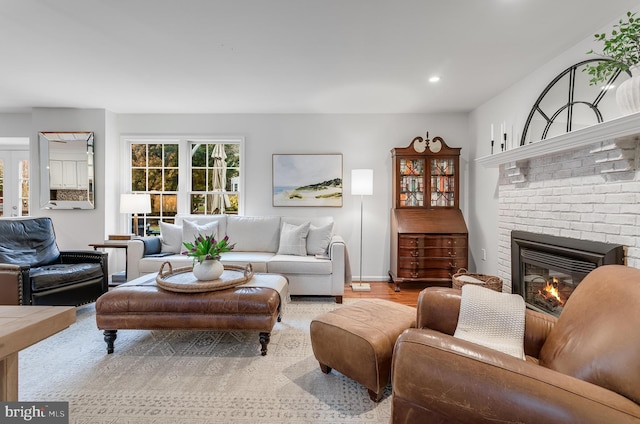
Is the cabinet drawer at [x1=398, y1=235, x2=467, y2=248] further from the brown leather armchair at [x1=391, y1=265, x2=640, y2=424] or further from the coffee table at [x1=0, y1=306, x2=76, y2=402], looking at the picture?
the coffee table at [x1=0, y1=306, x2=76, y2=402]

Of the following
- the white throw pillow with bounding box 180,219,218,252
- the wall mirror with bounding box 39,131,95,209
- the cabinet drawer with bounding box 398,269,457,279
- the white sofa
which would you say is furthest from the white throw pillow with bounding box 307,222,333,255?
the wall mirror with bounding box 39,131,95,209

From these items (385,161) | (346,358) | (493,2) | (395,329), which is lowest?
(346,358)

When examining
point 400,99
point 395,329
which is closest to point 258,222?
point 400,99

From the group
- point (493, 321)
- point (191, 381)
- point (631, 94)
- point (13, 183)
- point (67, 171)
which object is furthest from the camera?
point (13, 183)

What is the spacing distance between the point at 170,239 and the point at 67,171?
1.93 m

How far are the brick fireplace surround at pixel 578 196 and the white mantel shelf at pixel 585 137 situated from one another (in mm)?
103

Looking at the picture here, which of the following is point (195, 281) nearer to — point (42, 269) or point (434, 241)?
point (42, 269)

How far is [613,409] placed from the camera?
0.80 m

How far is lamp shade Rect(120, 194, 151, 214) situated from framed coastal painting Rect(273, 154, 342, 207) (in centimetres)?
175

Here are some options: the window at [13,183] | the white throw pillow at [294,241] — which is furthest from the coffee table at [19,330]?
the window at [13,183]

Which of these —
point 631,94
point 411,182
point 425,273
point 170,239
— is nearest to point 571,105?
point 631,94

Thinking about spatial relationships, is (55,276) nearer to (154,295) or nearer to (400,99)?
(154,295)

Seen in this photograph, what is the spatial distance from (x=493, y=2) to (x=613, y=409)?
7.26 feet

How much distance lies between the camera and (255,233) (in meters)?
4.04
